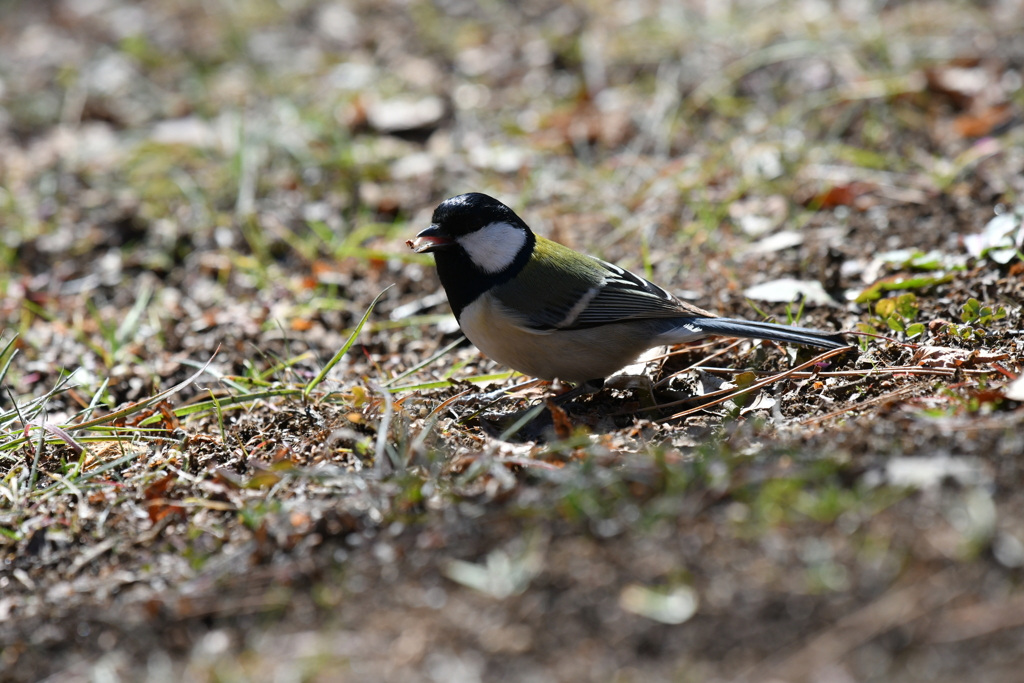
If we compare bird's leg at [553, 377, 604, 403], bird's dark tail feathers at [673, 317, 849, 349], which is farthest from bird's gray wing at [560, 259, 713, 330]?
bird's leg at [553, 377, 604, 403]

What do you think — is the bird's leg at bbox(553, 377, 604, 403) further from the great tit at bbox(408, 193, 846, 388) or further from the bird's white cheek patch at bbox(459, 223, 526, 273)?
the bird's white cheek patch at bbox(459, 223, 526, 273)

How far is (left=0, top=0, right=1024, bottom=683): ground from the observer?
6.66 feet

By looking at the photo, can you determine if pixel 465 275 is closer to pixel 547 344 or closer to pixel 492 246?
pixel 492 246

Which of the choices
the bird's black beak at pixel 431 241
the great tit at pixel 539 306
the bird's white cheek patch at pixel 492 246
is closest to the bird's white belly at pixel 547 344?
the great tit at pixel 539 306

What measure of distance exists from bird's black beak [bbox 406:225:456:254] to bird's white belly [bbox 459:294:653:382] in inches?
9.7

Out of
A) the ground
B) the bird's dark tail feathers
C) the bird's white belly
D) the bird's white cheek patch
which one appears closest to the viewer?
the ground

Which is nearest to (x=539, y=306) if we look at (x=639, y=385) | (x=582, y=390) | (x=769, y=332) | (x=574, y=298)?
(x=574, y=298)

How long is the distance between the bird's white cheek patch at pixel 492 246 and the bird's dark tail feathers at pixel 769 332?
73 cm

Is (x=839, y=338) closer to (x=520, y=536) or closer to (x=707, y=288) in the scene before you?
(x=707, y=288)

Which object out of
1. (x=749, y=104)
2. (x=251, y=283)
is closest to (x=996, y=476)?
(x=251, y=283)

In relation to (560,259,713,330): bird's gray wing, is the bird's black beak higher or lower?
higher

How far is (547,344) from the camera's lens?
10.8 ft

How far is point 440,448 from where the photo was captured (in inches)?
116

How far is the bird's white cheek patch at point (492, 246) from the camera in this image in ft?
11.2
